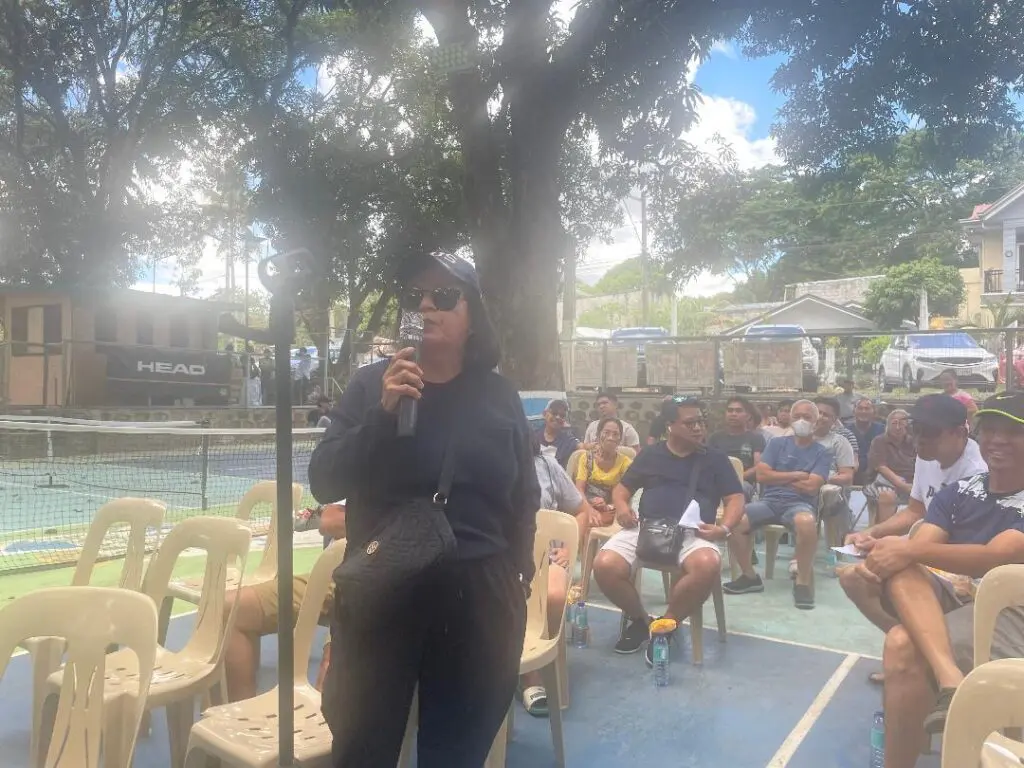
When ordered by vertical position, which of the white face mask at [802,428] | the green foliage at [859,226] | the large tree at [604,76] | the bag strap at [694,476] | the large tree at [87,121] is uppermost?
the green foliage at [859,226]

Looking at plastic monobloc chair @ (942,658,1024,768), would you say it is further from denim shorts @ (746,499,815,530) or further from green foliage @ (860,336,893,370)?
green foliage @ (860,336,893,370)

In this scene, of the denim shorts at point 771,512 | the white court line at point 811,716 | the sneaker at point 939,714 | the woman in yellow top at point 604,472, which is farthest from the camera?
the denim shorts at point 771,512

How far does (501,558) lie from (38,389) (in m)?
17.9

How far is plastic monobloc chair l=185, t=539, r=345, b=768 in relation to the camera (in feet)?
7.49

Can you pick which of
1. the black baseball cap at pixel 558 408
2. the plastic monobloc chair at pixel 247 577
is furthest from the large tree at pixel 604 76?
the plastic monobloc chair at pixel 247 577

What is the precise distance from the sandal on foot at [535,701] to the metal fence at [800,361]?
9326 millimetres

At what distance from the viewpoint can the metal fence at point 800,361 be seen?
12.0m

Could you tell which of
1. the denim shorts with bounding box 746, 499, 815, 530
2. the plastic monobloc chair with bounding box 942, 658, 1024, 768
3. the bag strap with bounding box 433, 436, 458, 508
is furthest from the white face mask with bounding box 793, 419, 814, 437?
the bag strap with bounding box 433, 436, 458, 508

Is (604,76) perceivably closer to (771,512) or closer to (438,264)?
(771,512)

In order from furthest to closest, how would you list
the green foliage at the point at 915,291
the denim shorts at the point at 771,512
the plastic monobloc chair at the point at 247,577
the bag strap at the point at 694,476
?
the green foliage at the point at 915,291 < the denim shorts at the point at 771,512 < the bag strap at the point at 694,476 < the plastic monobloc chair at the point at 247,577

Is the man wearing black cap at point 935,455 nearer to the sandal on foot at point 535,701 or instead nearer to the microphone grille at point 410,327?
the sandal on foot at point 535,701

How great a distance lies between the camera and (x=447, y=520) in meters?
1.83

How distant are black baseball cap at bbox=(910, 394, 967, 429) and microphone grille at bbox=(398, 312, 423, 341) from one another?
3.27 m

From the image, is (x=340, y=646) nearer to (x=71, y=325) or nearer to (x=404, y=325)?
(x=404, y=325)
